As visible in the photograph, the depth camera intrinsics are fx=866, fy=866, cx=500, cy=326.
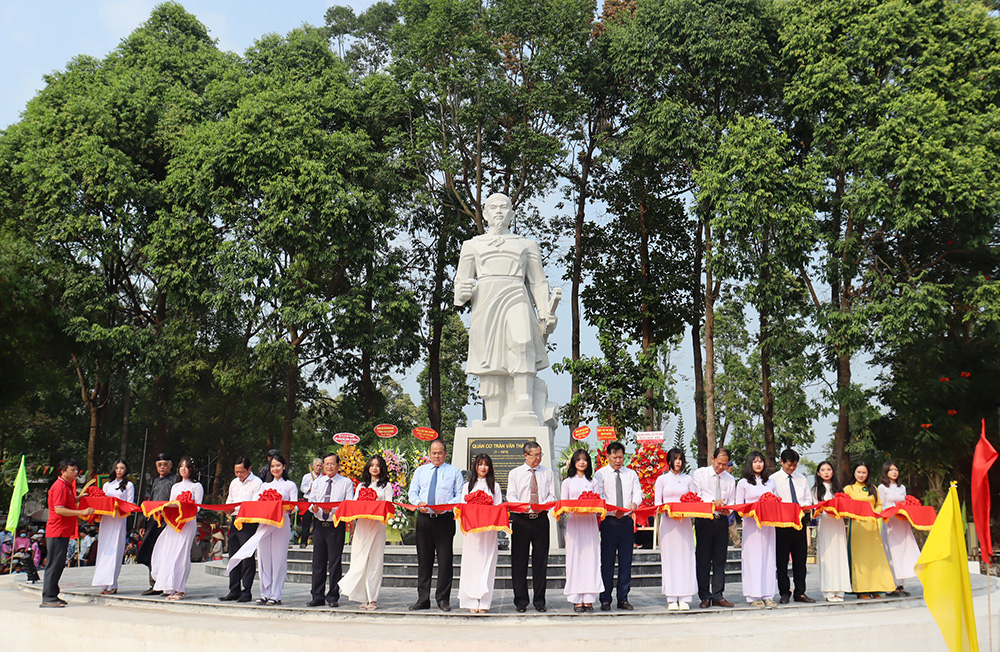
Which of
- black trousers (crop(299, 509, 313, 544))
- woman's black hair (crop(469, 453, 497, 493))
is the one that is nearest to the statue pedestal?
black trousers (crop(299, 509, 313, 544))

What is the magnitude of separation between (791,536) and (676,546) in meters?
1.36

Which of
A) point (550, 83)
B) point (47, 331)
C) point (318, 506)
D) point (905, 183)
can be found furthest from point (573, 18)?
point (318, 506)

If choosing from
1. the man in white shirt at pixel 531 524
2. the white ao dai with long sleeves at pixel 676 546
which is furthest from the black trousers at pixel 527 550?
the white ao dai with long sleeves at pixel 676 546

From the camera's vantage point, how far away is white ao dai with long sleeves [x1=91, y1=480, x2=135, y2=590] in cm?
898

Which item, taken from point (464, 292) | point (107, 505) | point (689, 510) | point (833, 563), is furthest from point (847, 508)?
point (107, 505)

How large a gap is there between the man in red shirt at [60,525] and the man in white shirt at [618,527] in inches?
203

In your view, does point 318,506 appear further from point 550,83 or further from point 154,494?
point 550,83

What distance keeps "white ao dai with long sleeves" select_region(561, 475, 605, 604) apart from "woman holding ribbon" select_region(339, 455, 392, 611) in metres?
1.73

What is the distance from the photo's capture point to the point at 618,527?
827cm

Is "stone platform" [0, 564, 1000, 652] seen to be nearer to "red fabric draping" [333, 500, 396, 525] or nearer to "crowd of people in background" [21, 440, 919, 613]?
"crowd of people in background" [21, 440, 919, 613]

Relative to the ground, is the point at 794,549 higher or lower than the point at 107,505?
lower

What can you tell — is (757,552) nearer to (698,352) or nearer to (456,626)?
(456,626)

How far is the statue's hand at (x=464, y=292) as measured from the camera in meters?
12.4

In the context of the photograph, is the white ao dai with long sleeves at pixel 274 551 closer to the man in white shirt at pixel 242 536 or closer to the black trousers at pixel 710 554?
the man in white shirt at pixel 242 536
